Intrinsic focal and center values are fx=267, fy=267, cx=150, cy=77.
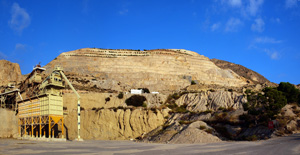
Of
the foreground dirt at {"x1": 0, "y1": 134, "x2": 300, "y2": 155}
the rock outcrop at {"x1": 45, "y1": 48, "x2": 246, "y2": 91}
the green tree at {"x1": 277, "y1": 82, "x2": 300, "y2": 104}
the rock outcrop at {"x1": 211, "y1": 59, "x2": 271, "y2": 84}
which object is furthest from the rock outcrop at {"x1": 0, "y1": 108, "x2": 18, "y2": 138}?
the rock outcrop at {"x1": 211, "y1": 59, "x2": 271, "y2": 84}

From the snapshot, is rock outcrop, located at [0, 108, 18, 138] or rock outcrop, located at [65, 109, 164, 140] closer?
rock outcrop, located at [65, 109, 164, 140]

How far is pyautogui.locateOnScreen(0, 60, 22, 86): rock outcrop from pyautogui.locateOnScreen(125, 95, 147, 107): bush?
4044cm

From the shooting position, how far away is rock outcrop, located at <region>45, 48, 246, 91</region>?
2862 inches

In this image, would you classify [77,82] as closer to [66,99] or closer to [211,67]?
[66,99]

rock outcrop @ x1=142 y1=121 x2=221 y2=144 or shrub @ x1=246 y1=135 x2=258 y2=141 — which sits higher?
rock outcrop @ x1=142 y1=121 x2=221 y2=144

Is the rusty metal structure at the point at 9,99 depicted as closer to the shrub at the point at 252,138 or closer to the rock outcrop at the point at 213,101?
the rock outcrop at the point at 213,101

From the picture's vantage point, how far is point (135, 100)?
48500 mm

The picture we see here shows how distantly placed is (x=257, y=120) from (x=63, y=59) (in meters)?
65.9

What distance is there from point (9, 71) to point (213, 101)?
58.9m

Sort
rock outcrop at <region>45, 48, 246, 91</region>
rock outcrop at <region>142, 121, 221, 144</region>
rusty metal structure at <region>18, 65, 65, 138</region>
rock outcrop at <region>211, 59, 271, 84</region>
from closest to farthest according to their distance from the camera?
rock outcrop at <region>142, 121, 221, 144</region> → rusty metal structure at <region>18, 65, 65, 138</region> → rock outcrop at <region>45, 48, 246, 91</region> → rock outcrop at <region>211, 59, 271, 84</region>

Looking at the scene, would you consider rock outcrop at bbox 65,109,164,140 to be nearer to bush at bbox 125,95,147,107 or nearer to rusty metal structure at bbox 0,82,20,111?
bush at bbox 125,95,147,107

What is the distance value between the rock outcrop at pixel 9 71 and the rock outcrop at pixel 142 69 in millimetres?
8853

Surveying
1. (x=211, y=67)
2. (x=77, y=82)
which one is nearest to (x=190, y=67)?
(x=211, y=67)

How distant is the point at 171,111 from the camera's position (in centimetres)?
4050
